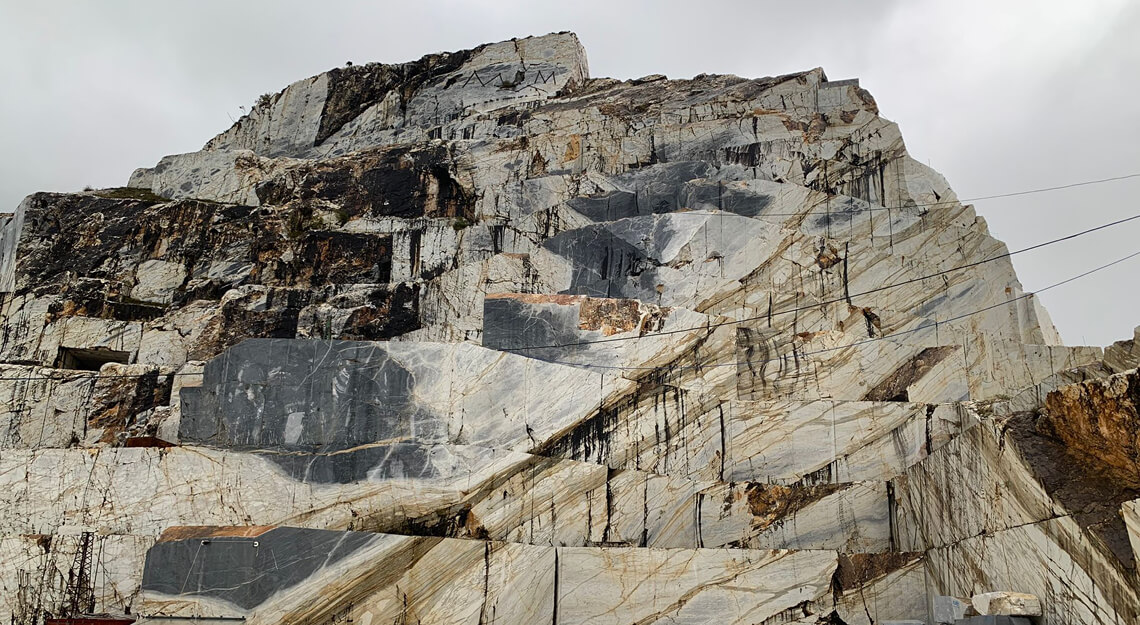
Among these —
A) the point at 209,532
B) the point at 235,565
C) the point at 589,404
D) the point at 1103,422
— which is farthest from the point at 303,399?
the point at 1103,422

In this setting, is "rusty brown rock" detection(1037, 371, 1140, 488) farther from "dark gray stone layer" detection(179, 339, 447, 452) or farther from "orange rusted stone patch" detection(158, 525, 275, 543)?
"orange rusted stone patch" detection(158, 525, 275, 543)

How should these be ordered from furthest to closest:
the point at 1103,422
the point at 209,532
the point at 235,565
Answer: the point at 209,532 < the point at 235,565 < the point at 1103,422

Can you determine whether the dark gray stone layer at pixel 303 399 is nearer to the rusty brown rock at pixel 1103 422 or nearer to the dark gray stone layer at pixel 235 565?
the dark gray stone layer at pixel 235 565

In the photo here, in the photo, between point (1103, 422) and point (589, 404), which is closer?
point (1103, 422)

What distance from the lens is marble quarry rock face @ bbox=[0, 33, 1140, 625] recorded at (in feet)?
34.9

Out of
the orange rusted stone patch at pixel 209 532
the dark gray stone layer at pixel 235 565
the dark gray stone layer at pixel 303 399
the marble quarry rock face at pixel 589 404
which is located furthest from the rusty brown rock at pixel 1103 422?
the orange rusted stone patch at pixel 209 532

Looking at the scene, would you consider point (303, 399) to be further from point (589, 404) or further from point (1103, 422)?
point (1103, 422)

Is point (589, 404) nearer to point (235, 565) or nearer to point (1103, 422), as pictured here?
point (235, 565)

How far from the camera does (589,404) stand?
12.2 meters

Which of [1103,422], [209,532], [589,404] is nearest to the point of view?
[1103,422]

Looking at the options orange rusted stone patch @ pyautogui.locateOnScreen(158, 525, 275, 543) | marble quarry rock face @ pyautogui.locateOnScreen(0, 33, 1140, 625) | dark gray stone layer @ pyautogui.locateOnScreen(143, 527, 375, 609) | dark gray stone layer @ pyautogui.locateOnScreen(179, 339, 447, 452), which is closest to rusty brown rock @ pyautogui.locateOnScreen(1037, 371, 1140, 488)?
marble quarry rock face @ pyautogui.locateOnScreen(0, 33, 1140, 625)

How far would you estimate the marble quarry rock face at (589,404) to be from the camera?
10648 mm

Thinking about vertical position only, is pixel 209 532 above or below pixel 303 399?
below

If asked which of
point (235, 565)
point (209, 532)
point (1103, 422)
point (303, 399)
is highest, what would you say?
point (303, 399)
